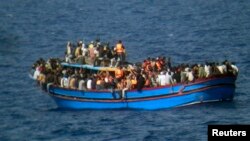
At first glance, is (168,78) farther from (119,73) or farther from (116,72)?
(116,72)

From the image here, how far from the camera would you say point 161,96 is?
64375 millimetres

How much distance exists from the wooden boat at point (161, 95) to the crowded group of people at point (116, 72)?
0.38 m

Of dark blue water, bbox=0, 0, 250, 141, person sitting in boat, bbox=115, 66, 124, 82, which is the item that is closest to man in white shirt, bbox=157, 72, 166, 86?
dark blue water, bbox=0, 0, 250, 141

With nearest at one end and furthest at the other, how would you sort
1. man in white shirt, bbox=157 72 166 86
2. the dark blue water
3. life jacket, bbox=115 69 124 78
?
the dark blue water < man in white shirt, bbox=157 72 166 86 < life jacket, bbox=115 69 124 78

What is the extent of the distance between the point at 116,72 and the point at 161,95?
383cm

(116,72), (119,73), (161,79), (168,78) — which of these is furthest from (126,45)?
(161,79)

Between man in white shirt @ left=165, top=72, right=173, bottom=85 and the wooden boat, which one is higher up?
man in white shirt @ left=165, top=72, right=173, bottom=85

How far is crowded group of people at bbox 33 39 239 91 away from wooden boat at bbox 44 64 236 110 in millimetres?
383

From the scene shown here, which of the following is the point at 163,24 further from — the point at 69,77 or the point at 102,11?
the point at 69,77

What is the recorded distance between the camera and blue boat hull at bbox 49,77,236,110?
211 feet

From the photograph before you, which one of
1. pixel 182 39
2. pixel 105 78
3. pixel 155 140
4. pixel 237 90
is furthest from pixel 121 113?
pixel 182 39

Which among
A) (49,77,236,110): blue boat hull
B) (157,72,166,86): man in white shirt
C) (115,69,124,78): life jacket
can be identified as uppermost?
(115,69,124,78): life jacket

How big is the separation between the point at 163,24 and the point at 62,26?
40.4 ft

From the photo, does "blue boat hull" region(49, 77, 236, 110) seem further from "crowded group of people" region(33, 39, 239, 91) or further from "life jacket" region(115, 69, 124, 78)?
"life jacket" region(115, 69, 124, 78)
